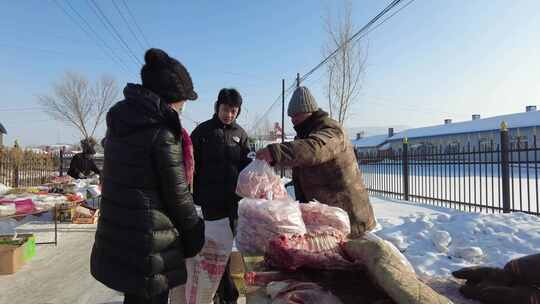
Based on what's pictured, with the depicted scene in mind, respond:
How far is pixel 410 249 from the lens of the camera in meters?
5.11

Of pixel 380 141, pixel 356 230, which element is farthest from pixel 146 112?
pixel 380 141

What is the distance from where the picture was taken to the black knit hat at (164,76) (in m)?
2.04

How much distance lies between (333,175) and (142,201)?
121 centimetres

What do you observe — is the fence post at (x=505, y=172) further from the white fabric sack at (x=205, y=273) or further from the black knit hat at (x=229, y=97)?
the white fabric sack at (x=205, y=273)

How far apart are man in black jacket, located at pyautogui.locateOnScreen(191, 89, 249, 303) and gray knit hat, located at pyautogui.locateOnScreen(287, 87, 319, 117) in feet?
3.31

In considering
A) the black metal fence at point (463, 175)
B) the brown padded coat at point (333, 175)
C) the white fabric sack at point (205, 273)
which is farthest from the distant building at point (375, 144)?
the brown padded coat at point (333, 175)

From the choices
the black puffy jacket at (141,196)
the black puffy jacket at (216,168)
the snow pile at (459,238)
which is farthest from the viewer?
the snow pile at (459,238)

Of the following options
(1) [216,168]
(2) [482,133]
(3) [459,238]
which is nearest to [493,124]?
(2) [482,133]

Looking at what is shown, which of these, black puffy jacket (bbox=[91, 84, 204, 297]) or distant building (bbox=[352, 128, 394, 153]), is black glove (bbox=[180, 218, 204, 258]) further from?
distant building (bbox=[352, 128, 394, 153])

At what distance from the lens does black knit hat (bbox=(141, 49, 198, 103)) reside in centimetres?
204

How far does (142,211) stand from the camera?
73.2 inches

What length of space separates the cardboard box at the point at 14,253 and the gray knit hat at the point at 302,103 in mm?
4381

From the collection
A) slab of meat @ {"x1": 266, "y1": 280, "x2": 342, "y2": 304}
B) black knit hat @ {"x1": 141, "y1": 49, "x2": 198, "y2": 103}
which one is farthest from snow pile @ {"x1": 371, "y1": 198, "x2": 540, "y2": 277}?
black knit hat @ {"x1": 141, "y1": 49, "x2": 198, "y2": 103}

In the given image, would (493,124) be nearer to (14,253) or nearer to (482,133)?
(482,133)
